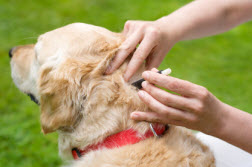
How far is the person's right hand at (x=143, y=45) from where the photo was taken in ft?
5.97

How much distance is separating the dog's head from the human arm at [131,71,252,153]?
0.26 metres

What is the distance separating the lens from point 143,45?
189cm

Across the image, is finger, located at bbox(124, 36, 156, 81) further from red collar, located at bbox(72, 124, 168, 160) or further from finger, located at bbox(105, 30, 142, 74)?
red collar, located at bbox(72, 124, 168, 160)

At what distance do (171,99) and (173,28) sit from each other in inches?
30.8

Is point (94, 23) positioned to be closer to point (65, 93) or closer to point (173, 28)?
point (173, 28)

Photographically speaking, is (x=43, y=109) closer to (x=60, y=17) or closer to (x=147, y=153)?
(x=147, y=153)

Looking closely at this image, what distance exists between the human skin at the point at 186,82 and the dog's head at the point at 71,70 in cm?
10

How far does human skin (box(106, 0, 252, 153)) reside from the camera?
1529 mm

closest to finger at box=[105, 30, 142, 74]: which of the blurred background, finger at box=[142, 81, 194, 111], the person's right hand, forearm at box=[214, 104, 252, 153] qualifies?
the person's right hand

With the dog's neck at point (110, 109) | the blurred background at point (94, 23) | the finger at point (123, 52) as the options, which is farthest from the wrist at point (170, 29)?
the blurred background at point (94, 23)

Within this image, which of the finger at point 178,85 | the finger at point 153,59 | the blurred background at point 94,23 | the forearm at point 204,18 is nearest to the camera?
the finger at point 178,85

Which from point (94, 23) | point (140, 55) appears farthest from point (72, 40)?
point (94, 23)

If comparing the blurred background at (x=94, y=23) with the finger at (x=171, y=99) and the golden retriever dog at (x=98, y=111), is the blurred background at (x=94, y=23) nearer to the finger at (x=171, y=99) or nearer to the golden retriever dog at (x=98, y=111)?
the golden retriever dog at (x=98, y=111)

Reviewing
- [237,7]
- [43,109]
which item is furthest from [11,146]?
[237,7]
